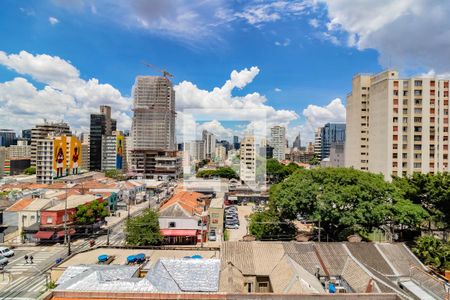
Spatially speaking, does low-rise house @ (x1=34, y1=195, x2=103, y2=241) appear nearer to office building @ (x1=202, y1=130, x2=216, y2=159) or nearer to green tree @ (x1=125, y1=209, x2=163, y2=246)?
green tree @ (x1=125, y1=209, x2=163, y2=246)

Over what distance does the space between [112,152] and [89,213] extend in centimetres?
8543

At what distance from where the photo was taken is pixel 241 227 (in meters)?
43.5

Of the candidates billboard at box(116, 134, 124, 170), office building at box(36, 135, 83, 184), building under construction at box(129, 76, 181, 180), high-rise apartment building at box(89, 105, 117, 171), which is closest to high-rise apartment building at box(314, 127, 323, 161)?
building under construction at box(129, 76, 181, 180)

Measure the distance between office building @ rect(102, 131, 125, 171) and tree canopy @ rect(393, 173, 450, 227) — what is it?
10382 centimetres

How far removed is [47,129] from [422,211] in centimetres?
11339

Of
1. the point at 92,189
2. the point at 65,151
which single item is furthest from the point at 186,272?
the point at 65,151

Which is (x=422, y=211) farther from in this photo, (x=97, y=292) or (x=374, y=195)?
(x=97, y=292)

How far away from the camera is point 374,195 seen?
92.9 feet

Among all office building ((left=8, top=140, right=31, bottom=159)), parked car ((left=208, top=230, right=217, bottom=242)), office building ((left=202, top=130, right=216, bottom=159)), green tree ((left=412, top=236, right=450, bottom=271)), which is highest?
office building ((left=202, top=130, right=216, bottom=159))

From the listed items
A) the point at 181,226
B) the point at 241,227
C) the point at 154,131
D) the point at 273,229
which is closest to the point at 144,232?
the point at 181,226

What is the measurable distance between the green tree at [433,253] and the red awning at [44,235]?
35822 millimetres

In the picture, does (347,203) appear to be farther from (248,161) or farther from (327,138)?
(327,138)

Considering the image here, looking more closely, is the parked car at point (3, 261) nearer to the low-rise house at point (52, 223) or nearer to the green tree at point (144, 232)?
the low-rise house at point (52, 223)

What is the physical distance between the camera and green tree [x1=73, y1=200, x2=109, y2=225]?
1436 inches
